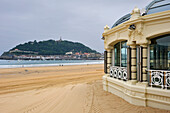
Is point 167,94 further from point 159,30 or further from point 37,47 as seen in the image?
point 37,47

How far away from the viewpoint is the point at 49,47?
176m

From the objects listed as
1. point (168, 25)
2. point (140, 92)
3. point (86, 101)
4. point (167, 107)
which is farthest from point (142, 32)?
point (86, 101)

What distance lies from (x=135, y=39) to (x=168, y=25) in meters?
1.37

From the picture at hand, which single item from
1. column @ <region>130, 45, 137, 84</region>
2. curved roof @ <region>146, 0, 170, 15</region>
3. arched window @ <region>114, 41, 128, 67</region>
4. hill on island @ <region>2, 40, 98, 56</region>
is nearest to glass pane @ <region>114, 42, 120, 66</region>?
arched window @ <region>114, 41, 128, 67</region>

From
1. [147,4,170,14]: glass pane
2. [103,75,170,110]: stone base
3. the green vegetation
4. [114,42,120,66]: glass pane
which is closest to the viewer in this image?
[103,75,170,110]: stone base

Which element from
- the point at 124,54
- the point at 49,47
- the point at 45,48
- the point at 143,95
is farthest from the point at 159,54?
the point at 49,47

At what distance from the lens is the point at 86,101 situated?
22.0 ft

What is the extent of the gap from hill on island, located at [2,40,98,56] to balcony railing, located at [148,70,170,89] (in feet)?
535

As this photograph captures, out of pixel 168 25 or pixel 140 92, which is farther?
pixel 140 92

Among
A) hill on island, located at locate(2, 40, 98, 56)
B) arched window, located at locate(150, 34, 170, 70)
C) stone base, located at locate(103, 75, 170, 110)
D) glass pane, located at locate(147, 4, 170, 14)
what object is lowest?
stone base, located at locate(103, 75, 170, 110)

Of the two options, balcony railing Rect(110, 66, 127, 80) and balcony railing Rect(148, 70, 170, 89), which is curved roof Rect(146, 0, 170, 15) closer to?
balcony railing Rect(148, 70, 170, 89)

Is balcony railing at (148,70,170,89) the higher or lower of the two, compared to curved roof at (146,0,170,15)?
lower

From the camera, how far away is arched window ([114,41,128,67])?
732cm

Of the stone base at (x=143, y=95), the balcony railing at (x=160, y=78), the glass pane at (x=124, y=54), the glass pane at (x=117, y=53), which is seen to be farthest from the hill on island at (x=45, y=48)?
the balcony railing at (x=160, y=78)
